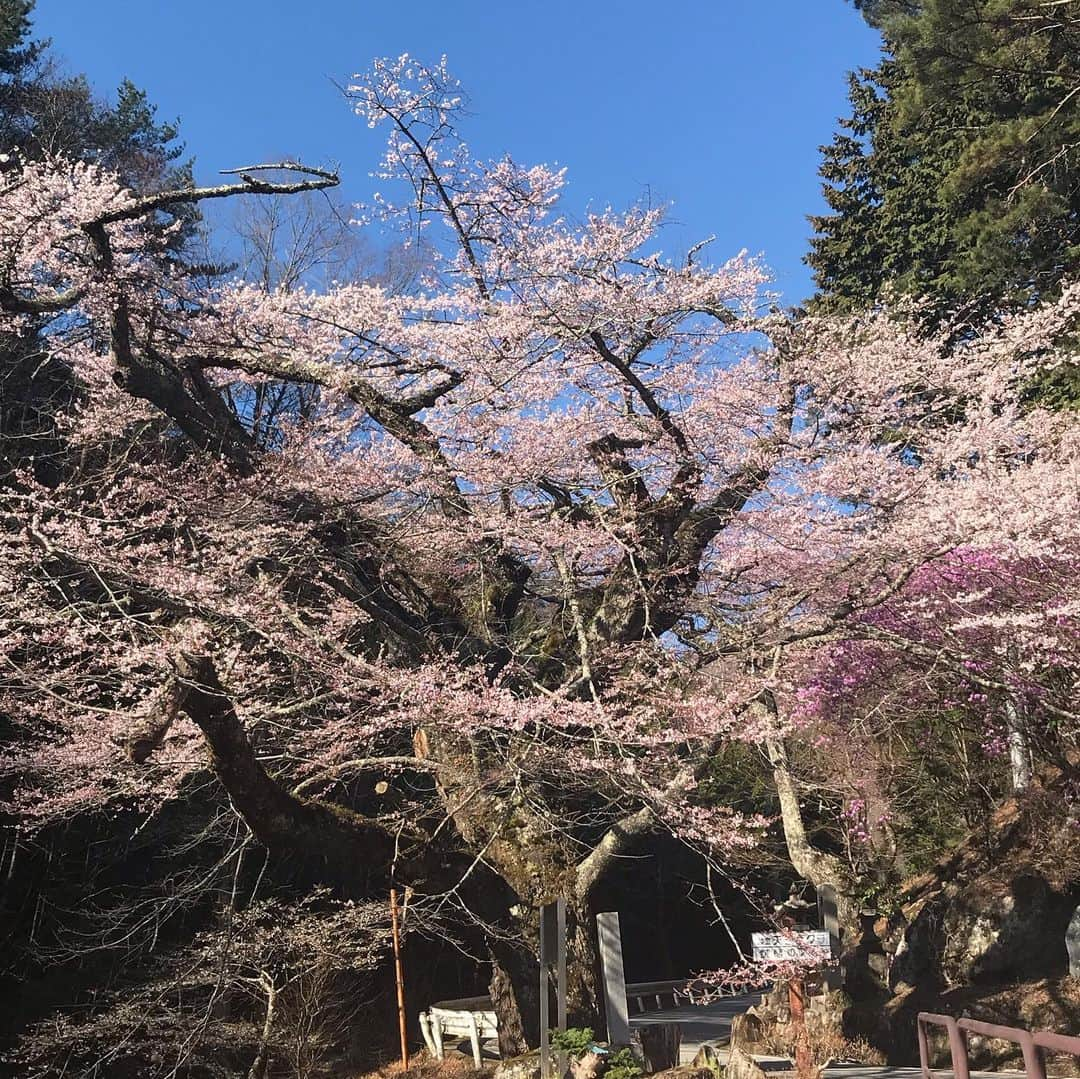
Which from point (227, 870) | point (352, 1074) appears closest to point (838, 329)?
point (227, 870)

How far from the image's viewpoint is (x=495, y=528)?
27.0 ft

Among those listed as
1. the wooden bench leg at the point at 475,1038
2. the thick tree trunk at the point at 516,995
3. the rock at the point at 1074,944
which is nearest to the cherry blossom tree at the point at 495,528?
the thick tree trunk at the point at 516,995

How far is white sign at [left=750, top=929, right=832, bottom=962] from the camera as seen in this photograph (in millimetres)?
7363

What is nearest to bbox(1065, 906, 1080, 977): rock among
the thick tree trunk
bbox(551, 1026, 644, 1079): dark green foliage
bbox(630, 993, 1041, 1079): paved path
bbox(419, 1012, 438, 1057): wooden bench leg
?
bbox(630, 993, 1041, 1079): paved path

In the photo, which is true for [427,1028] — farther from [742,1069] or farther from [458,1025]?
[742,1069]

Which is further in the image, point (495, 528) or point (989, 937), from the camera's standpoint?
point (989, 937)

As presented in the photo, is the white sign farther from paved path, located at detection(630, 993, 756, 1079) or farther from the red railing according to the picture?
the red railing

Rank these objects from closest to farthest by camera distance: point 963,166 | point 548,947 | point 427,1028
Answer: point 548,947
point 427,1028
point 963,166

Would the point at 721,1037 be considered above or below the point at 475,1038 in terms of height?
below

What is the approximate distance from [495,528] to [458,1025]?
18.4 feet

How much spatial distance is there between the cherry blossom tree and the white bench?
4.84ft

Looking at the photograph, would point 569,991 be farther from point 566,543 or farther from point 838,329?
point 838,329

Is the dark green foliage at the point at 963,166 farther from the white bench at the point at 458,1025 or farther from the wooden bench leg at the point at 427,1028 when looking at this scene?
the wooden bench leg at the point at 427,1028

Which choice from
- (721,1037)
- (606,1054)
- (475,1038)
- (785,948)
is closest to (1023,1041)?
(606,1054)
